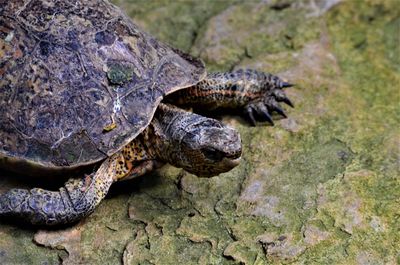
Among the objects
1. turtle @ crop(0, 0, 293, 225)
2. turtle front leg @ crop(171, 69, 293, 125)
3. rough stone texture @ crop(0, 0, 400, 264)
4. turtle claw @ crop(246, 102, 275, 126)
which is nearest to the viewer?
rough stone texture @ crop(0, 0, 400, 264)

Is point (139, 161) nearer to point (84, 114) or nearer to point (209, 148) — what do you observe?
point (84, 114)

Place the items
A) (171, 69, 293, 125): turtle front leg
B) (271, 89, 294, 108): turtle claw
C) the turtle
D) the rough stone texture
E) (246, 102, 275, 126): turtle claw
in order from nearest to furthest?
the rough stone texture → the turtle → (171, 69, 293, 125): turtle front leg → (246, 102, 275, 126): turtle claw → (271, 89, 294, 108): turtle claw

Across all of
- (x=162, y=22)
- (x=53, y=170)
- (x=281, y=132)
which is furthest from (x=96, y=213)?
(x=162, y=22)

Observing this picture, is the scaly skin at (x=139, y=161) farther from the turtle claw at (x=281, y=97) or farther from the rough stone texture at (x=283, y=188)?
the turtle claw at (x=281, y=97)

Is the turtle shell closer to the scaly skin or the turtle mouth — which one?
the scaly skin

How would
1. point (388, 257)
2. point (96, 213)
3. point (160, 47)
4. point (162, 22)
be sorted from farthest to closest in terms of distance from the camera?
point (162, 22) < point (160, 47) < point (96, 213) < point (388, 257)

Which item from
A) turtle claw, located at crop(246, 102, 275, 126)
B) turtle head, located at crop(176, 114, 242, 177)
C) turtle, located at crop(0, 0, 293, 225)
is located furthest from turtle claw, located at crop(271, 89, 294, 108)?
turtle head, located at crop(176, 114, 242, 177)

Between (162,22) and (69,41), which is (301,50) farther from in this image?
(69,41)
